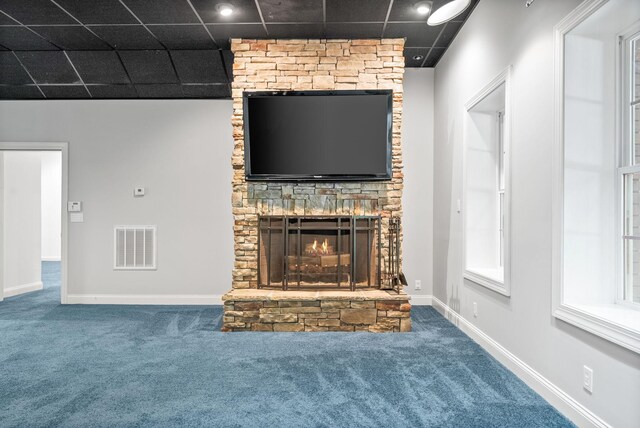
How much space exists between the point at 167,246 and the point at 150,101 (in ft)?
5.59

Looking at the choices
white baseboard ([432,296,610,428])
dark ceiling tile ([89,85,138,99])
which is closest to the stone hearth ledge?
white baseboard ([432,296,610,428])

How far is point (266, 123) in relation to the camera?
3.93m

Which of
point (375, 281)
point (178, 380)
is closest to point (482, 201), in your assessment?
point (375, 281)

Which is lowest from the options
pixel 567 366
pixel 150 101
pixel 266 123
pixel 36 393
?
pixel 36 393

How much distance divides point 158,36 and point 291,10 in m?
1.41

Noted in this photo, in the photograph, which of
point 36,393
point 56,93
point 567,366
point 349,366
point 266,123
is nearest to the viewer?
point 567,366

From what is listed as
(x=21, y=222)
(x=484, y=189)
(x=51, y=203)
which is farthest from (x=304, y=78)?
(x=51, y=203)

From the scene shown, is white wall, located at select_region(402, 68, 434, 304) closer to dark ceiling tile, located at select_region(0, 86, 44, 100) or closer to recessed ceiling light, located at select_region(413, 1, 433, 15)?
recessed ceiling light, located at select_region(413, 1, 433, 15)

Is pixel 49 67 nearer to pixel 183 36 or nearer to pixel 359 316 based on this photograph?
pixel 183 36

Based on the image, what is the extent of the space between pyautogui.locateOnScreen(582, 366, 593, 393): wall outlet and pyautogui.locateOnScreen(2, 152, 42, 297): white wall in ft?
19.7

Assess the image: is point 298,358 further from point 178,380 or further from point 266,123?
point 266,123

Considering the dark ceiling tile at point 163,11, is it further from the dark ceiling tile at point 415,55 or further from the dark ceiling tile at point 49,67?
Result: the dark ceiling tile at point 415,55

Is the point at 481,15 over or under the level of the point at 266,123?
over

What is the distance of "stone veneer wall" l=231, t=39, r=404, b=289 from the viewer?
156 inches
